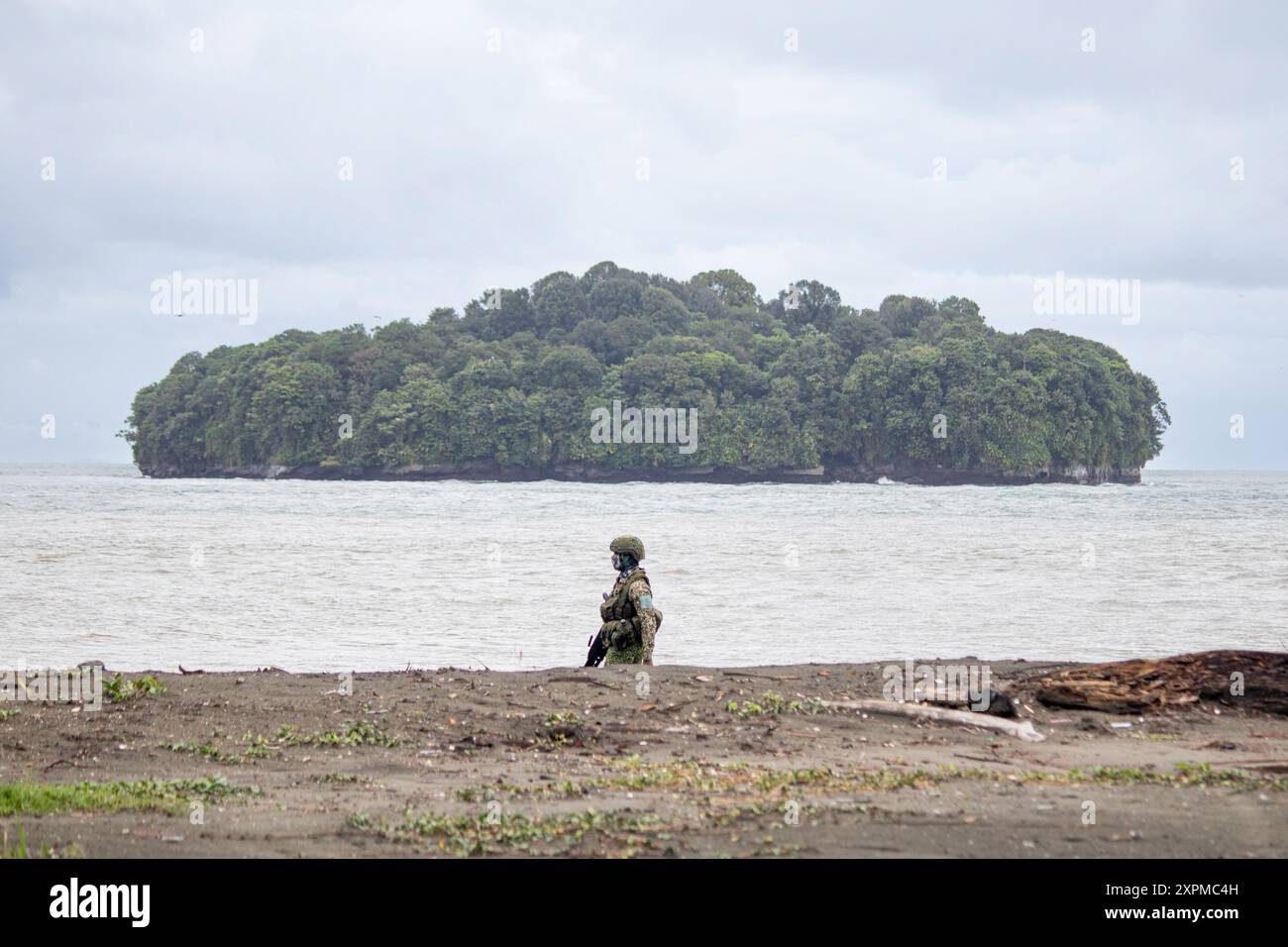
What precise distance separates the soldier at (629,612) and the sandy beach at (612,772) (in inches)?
15.1

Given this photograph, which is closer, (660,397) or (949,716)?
(949,716)

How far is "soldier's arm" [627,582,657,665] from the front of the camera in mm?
12102

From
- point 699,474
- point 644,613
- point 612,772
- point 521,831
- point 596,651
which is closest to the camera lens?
point 521,831

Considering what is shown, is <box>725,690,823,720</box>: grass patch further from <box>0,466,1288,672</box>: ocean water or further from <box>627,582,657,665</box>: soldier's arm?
<box>0,466,1288,672</box>: ocean water

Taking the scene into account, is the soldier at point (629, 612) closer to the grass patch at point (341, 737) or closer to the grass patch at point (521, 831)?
the grass patch at point (341, 737)

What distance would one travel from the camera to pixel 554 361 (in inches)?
4700

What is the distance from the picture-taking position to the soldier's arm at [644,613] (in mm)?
12102

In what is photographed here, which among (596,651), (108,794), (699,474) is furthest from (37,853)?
(699,474)

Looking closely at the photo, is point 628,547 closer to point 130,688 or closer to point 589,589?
point 130,688

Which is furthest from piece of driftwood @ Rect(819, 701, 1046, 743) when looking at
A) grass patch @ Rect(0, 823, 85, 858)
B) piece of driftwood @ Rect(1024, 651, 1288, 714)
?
grass patch @ Rect(0, 823, 85, 858)

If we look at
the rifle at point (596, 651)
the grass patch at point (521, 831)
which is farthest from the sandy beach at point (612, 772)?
the rifle at point (596, 651)

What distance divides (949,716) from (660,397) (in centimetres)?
10520

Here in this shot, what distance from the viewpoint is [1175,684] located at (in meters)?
10.9
